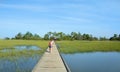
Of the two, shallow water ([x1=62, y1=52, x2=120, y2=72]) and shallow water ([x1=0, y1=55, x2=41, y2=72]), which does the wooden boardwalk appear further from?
shallow water ([x1=62, y1=52, x2=120, y2=72])

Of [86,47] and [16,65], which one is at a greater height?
[86,47]

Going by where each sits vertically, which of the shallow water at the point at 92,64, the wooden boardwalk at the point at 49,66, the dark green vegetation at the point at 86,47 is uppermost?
the dark green vegetation at the point at 86,47

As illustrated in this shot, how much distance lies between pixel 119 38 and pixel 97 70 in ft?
316

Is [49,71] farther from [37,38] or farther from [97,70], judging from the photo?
[37,38]

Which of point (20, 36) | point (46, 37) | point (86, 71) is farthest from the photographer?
point (20, 36)

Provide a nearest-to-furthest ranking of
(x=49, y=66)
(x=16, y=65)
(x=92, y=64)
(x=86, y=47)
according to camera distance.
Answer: (x=49, y=66), (x=16, y=65), (x=92, y=64), (x=86, y=47)

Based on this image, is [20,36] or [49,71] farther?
[20,36]

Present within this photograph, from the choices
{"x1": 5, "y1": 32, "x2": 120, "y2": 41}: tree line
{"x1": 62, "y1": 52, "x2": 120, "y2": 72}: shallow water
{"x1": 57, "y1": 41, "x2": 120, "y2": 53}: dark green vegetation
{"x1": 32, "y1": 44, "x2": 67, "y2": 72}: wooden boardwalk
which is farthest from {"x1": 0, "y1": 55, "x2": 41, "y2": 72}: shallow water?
{"x1": 5, "y1": 32, "x2": 120, "y2": 41}: tree line

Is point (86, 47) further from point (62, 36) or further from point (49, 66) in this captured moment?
point (62, 36)

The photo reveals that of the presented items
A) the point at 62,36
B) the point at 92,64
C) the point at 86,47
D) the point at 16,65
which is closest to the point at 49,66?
the point at 16,65

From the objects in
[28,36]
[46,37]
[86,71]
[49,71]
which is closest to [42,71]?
[49,71]

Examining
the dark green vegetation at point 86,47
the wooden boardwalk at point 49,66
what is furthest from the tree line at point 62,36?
the wooden boardwalk at point 49,66

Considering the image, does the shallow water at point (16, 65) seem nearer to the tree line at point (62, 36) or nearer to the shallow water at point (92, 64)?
the shallow water at point (92, 64)

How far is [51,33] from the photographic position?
108500mm
